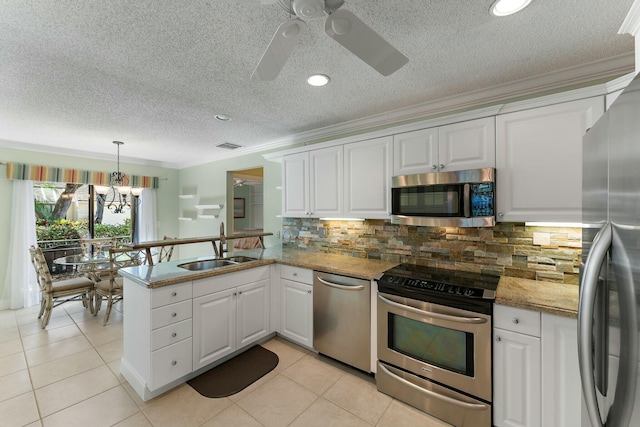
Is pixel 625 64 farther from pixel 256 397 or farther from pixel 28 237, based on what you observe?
pixel 28 237

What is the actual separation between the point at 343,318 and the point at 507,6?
93.4 inches

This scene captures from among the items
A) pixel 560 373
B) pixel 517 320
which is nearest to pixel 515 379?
pixel 560 373

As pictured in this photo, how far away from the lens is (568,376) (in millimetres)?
1492

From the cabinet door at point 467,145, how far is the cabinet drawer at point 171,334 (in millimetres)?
2478

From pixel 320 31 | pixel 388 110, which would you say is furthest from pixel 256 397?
pixel 388 110

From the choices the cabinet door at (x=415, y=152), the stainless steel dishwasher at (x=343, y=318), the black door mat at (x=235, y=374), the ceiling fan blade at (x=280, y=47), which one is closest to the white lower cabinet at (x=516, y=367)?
the stainless steel dishwasher at (x=343, y=318)

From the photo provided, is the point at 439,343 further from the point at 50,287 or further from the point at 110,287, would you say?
the point at 50,287

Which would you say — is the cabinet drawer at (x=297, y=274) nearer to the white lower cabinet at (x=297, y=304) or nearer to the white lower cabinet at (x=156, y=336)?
the white lower cabinet at (x=297, y=304)

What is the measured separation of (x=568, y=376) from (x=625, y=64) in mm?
2081

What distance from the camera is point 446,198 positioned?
6.93 feet

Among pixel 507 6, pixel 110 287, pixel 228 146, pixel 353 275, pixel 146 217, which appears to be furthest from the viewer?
pixel 146 217

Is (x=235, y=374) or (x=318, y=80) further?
(x=235, y=374)

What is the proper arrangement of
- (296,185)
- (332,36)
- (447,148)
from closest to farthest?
1. (332,36)
2. (447,148)
3. (296,185)

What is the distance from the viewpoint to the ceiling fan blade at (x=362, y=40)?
1094 mm
